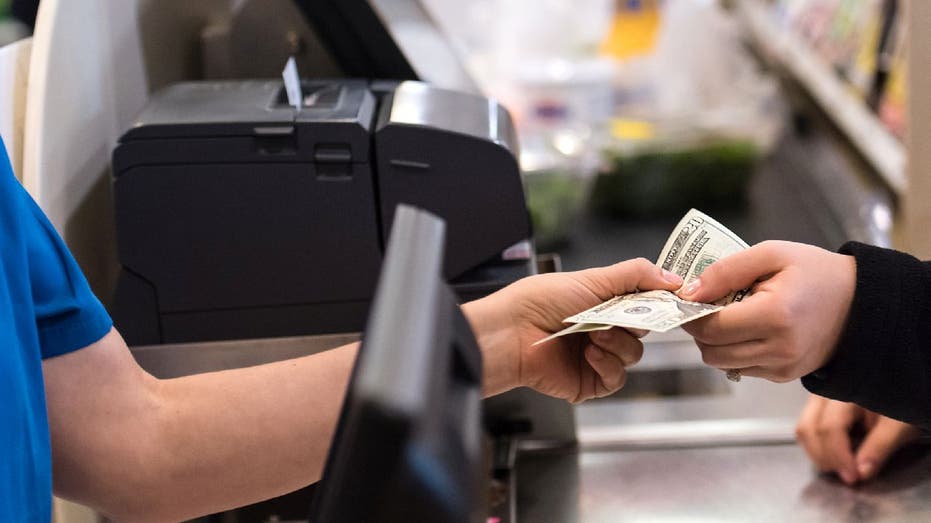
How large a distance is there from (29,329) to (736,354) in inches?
28.0

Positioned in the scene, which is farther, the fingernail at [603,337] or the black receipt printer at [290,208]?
the black receipt printer at [290,208]

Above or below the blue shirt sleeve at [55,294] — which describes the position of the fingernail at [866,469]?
below

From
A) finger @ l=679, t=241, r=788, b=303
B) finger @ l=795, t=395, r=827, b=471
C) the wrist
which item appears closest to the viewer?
finger @ l=679, t=241, r=788, b=303

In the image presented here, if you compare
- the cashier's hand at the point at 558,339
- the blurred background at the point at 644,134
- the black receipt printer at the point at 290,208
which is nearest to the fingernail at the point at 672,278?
the cashier's hand at the point at 558,339

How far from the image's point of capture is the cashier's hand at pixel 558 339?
110 cm

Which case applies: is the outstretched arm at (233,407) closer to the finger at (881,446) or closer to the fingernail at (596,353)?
the fingernail at (596,353)

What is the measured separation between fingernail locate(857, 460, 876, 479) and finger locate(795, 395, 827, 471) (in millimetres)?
50

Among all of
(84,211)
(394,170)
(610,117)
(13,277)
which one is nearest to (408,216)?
(13,277)

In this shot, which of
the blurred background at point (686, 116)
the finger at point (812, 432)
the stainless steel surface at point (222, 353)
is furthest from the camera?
the blurred background at point (686, 116)

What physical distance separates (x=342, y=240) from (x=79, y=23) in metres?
0.52

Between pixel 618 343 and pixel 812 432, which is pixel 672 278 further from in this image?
pixel 812 432

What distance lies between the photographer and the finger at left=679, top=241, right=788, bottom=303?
102 cm

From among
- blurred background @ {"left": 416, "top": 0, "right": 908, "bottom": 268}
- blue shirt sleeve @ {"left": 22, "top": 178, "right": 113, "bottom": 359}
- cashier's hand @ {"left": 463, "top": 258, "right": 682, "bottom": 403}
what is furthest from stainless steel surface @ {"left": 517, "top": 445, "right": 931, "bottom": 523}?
blurred background @ {"left": 416, "top": 0, "right": 908, "bottom": 268}

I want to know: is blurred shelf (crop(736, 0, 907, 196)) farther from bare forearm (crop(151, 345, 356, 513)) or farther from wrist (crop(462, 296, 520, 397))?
bare forearm (crop(151, 345, 356, 513))
